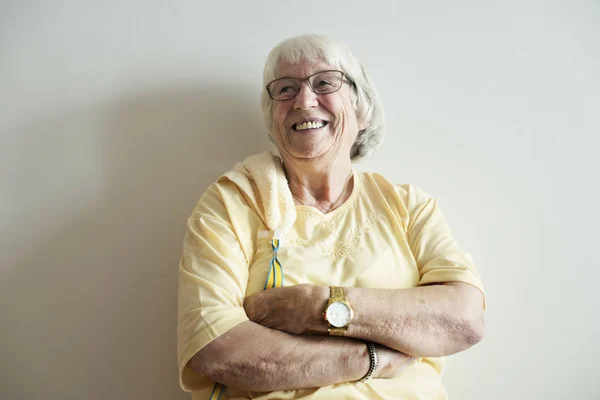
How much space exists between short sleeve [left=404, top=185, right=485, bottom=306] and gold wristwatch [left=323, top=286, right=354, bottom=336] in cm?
30

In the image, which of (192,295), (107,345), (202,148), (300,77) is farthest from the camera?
(202,148)

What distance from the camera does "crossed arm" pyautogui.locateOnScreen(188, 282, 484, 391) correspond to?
41.7 inches

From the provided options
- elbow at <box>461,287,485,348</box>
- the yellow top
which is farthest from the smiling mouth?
elbow at <box>461,287,485,348</box>

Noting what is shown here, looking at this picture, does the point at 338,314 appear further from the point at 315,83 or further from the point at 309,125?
the point at 315,83

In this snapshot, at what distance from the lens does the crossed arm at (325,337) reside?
1.06 meters

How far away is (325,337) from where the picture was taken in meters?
1.11

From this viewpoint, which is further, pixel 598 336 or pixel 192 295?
pixel 598 336

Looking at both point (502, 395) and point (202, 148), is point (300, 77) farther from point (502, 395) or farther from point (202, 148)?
point (502, 395)

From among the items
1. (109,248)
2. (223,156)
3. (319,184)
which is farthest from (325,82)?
(109,248)

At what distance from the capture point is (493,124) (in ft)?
5.50

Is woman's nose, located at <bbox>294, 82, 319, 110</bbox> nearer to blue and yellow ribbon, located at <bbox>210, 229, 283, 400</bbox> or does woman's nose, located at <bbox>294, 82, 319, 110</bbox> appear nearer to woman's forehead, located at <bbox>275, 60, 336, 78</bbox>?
woman's forehead, located at <bbox>275, 60, 336, 78</bbox>

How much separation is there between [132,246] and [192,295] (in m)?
0.57

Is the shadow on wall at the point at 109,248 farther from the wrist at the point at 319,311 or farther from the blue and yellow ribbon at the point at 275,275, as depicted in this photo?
the wrist at the point at 319,311

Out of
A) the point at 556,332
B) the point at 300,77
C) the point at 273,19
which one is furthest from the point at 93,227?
the point at 556,332
